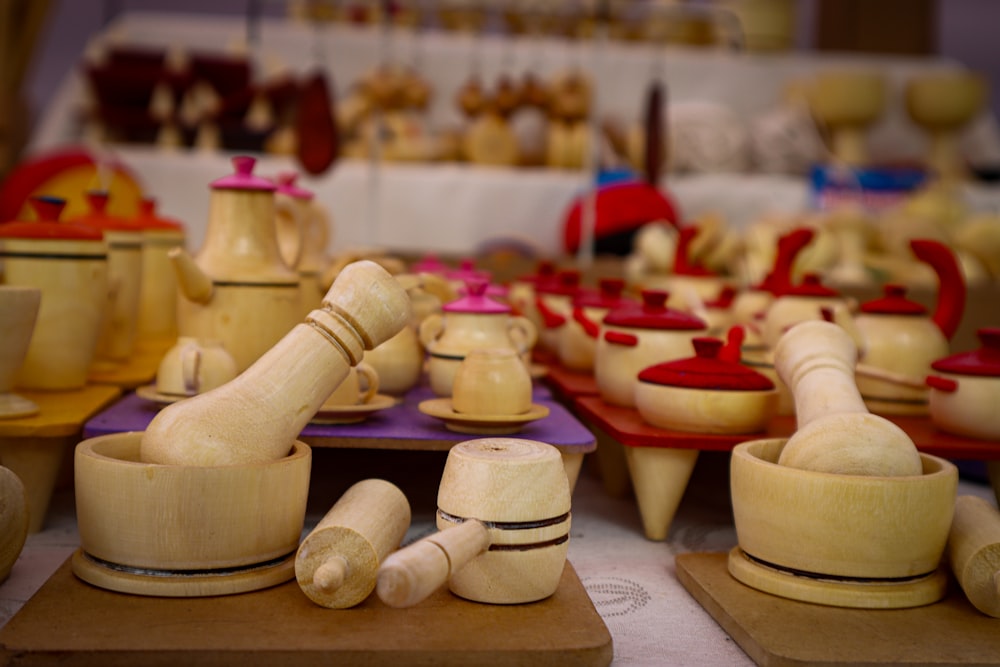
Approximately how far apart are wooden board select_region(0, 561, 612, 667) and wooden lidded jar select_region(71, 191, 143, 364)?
65 cm

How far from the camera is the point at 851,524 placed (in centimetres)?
93

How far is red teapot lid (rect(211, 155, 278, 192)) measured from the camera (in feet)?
4.38

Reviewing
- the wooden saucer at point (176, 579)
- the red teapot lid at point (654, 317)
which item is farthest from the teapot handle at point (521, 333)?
the wooden saucer at point (176, 579)

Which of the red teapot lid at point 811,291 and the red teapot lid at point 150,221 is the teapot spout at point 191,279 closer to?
the red teapot lid at point 150,221

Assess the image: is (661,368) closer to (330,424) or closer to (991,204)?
(330,424)

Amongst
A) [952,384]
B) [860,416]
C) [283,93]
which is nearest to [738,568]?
[860,416]

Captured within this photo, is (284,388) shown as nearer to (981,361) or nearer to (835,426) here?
(835,426)

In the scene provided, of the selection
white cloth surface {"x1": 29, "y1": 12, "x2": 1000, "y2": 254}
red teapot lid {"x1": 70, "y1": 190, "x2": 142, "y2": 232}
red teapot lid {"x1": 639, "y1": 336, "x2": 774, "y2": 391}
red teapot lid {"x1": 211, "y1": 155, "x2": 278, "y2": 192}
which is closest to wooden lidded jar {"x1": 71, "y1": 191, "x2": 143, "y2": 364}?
red teapot lid {"x1": 70, "y1": 190, "x2": 142, "y2": 232}

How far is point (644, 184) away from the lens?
2916 mm

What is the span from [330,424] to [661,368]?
0.39m

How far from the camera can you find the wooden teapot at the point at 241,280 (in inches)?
51.7

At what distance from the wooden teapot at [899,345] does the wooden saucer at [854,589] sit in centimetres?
48

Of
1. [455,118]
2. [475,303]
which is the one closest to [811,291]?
[475,303]

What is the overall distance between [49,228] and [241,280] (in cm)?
25
